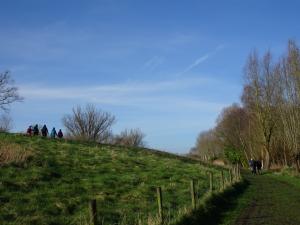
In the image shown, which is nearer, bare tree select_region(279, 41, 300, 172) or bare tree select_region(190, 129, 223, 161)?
bare tree select_region(279, 41, 300, 172)

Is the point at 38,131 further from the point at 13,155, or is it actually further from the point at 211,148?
the point at 211,148

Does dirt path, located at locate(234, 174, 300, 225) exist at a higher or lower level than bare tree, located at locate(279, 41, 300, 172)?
lower

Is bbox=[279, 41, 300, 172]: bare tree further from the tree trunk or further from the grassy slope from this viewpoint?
the grassy slope

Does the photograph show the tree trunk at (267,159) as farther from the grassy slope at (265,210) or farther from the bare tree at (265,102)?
the grassy slope at (265,210)

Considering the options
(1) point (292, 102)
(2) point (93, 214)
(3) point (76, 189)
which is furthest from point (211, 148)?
(2) point (93, 214)

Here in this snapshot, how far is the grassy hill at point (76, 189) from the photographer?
16297 millimetres

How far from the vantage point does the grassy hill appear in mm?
16297

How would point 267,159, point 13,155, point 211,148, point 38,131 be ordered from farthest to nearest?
point 211,148 → point 267,159 → point 38,131 → point 13,155

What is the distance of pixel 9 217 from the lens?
15594 millimetres

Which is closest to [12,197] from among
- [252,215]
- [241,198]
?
[252,215]

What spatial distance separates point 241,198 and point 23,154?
1275 cm

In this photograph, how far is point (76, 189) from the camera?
21.6 m

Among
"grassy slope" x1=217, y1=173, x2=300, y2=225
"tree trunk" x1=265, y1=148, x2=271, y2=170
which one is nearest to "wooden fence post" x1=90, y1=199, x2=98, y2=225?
"grassy slope" x1=217, y1=173, x2=300, y2=225

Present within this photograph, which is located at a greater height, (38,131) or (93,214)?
(38,131)
